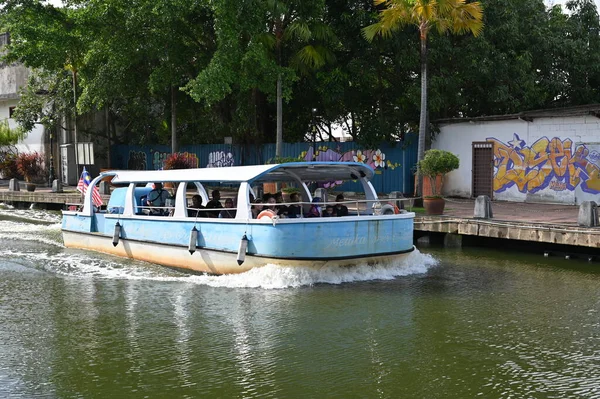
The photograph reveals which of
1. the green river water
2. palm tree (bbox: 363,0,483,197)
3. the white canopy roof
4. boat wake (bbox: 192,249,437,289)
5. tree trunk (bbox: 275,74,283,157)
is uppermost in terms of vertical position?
palm tree (bbox: 363,0,483,197)

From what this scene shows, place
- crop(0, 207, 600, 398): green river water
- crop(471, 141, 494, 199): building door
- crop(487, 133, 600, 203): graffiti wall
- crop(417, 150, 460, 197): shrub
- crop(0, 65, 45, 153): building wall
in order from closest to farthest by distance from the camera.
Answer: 1. crop(0, 207, 600, 398): green river water
2. crop(417, 150, 460, 197): shrub
3. crop(487, 133, 600, 203): graffiti wall
4. crop(471, 141, 494, 199): building door
5. crop(0, 65, 45, 153): building wall

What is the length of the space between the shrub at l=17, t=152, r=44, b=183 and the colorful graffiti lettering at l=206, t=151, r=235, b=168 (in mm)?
10867

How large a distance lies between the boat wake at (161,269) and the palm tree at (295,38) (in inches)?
345

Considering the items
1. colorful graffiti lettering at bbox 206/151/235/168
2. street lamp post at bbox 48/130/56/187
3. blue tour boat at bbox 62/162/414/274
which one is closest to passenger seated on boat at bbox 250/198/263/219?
blue tour boat at bbox 62/162/414/274

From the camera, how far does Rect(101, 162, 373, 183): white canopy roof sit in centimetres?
1458

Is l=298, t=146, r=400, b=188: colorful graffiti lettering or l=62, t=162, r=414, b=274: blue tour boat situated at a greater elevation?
l=298, t=146, r=400, b=188: colorful graffiti lettering

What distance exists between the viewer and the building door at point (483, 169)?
85.7ft

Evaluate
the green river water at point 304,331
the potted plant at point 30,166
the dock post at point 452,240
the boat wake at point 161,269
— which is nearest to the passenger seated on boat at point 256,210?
the boat wake at point 161,269

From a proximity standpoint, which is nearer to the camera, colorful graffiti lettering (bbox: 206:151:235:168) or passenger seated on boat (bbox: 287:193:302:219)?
passenger seated on boat (bbox: 287:193:302:219)

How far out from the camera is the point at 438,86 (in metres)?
26.9

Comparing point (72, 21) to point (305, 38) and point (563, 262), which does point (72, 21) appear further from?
point (563, 262)

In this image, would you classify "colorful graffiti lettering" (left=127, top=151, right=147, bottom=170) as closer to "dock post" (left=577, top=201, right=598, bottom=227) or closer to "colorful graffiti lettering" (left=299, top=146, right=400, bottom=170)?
"colorful graffiti lettering" (left=299, top=146, right=400, bottom=170)

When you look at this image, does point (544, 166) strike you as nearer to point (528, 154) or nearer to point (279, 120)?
point (528, 154)

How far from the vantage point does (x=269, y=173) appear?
15578 millimetres
